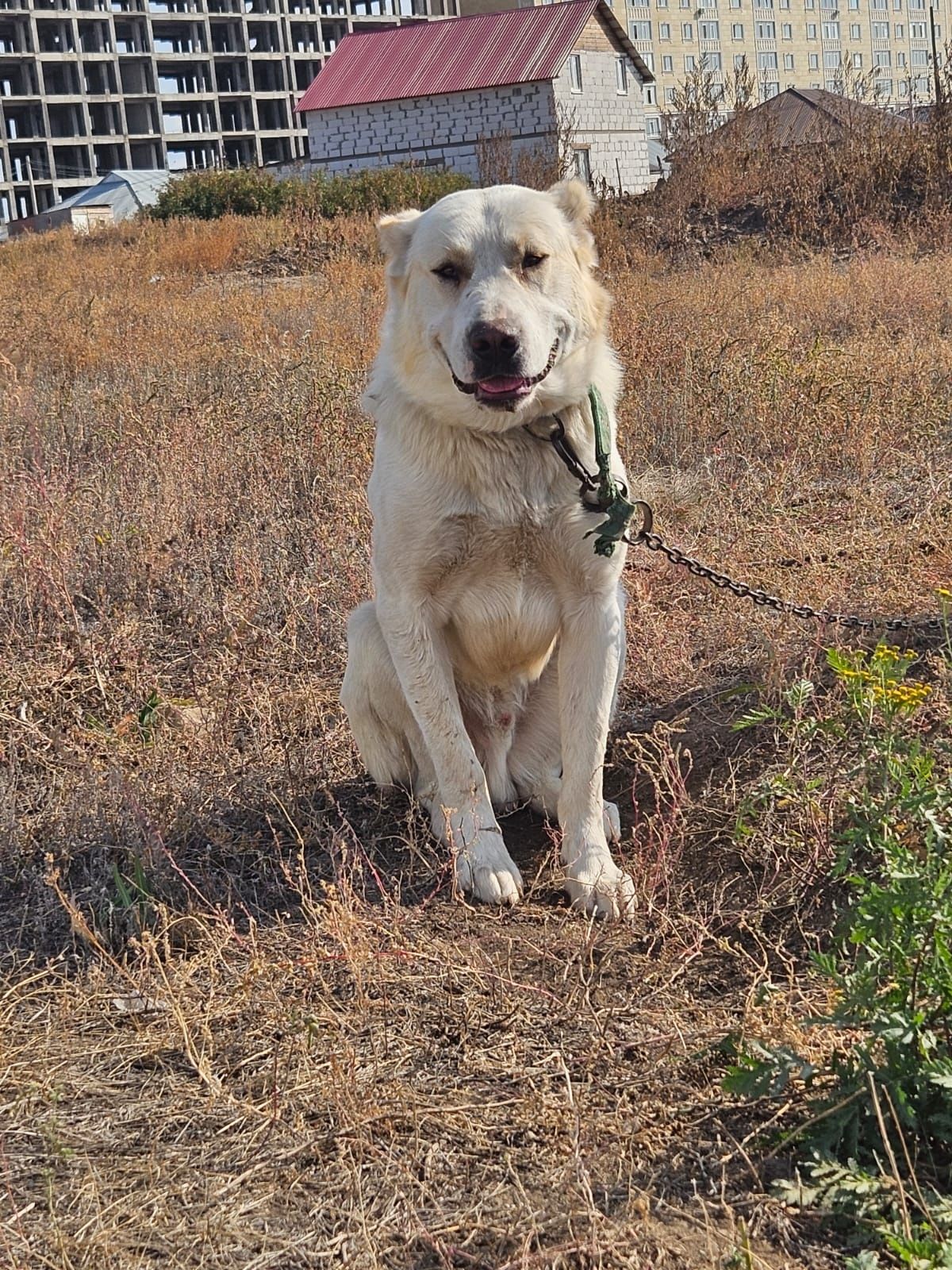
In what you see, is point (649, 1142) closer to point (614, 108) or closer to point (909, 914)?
point (909, 914)

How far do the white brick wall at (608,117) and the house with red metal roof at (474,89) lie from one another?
41 millimetres

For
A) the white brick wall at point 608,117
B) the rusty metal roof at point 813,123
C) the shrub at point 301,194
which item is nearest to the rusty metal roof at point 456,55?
the white brick wall at point 608,117

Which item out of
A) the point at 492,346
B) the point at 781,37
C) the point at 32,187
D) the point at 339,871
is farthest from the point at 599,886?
the point at 781,37

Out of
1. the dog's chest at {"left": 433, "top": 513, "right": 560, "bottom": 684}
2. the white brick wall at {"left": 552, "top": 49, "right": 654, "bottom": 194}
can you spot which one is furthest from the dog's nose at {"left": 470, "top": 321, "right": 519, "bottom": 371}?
the white brick wall at {"left": 552, "top": 49, "right": 654, "bottom": 194}

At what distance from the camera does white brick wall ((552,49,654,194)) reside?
33.6m

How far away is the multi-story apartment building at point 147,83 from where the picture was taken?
6381 cm

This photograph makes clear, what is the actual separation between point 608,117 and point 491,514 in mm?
36030

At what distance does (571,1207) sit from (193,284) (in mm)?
12305

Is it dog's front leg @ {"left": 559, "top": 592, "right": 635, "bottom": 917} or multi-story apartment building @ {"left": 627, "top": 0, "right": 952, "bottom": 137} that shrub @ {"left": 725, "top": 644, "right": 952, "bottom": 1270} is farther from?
multi-story apartment building @ {"left": 627, "top": 0, "right": 952, "bottom": 137}

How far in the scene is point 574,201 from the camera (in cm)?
319

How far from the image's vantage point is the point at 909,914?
1840 mm

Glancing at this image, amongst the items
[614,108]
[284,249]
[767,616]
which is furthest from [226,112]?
[767,616]

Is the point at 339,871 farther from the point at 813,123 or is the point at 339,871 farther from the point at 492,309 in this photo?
the point at 813,123

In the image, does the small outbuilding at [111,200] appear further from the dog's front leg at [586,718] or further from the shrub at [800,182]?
the dog's front leg at [586,718]
